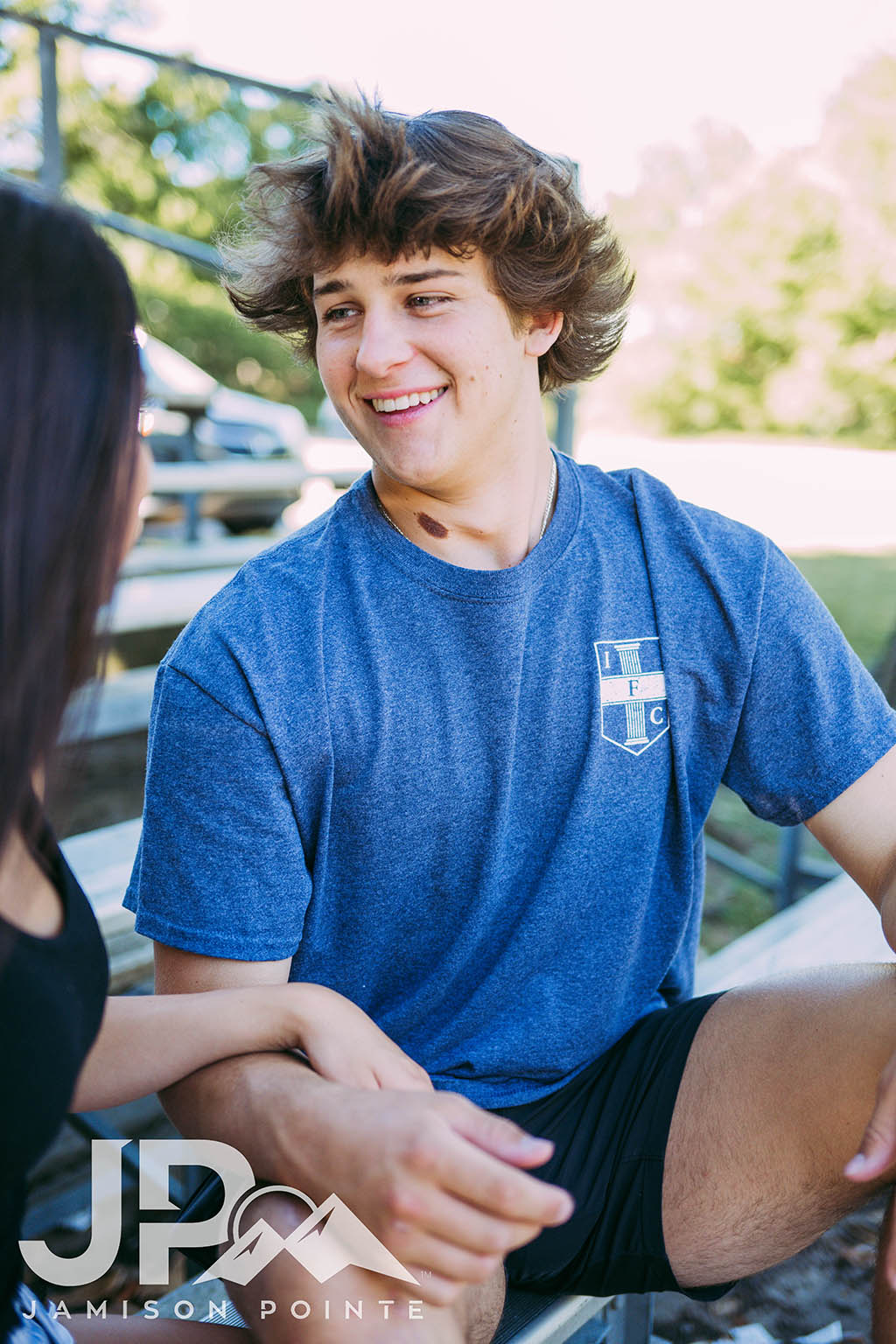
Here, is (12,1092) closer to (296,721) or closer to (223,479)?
(296,721)

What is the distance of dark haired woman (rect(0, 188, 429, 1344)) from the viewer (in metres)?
0.90

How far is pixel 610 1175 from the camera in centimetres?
147

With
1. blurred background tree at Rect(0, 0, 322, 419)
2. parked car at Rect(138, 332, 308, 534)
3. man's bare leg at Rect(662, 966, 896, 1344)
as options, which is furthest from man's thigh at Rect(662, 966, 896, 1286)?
blurred background tree at Rect(0, 0, 322, 419)

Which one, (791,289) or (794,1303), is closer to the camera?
(794,1303)

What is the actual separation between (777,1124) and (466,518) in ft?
2.97

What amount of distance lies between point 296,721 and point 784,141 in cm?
2725

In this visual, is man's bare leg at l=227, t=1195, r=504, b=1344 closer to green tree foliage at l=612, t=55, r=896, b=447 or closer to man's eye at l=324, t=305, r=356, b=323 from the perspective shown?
man's eye at l=324, t=305, r=356, b=323

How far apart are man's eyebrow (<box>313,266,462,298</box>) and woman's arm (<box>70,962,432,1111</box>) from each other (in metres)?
0.94

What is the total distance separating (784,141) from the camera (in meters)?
24.7

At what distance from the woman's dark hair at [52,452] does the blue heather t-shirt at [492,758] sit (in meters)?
0.39

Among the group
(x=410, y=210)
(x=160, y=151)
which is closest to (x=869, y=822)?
(x=410, y=210)

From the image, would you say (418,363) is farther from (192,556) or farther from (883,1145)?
(192,556)

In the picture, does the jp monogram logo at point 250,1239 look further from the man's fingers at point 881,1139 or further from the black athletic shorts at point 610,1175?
the man's fingers at point 881,1139

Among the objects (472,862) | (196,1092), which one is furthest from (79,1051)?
(472,862)
